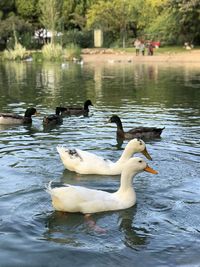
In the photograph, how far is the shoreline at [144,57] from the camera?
46281 mm

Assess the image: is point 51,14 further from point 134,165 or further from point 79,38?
point 134,165

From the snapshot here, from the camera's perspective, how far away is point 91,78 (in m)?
30.4

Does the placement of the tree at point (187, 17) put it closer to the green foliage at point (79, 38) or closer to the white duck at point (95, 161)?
the green foliage at point (79, 38)

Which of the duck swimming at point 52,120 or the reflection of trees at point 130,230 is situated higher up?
the duck swimming at point 52,120

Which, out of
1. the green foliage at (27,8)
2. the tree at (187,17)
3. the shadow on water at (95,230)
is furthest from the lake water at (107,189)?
the green foliage at (27,8)

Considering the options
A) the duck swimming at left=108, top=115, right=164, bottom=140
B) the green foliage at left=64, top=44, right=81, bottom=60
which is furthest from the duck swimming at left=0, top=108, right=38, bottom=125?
the green foliage at left=64, top=44, right=81, bottom=60

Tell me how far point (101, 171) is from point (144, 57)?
40.2 meters

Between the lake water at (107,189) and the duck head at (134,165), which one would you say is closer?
the lake water at (107,189)

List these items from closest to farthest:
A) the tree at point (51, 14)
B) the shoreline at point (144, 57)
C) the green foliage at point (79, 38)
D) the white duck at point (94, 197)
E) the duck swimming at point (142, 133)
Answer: the white duck at point (94, 197) → the duck swimming at point (142, 133) → the shoreline at point (144, 57) → the tree at point (51, 14) → the green foliage at point (79, 38)

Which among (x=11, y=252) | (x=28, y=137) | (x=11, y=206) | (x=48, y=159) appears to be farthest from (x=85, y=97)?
(x=11, y=252)

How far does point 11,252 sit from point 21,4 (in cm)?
7024

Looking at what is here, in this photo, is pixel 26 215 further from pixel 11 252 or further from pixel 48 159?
pixel 48 159

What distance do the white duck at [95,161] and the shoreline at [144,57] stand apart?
36.9 meters

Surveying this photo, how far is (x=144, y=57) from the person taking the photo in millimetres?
48375
